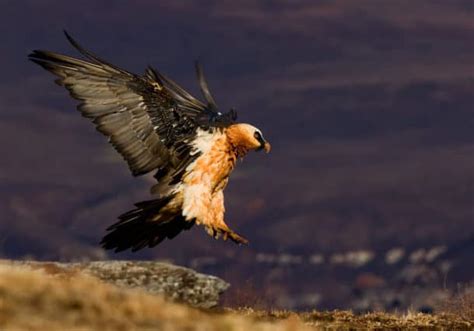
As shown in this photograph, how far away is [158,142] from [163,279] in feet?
7.29

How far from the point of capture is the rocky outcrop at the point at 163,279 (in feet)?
53.5

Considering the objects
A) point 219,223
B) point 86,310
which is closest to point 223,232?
point 219,223

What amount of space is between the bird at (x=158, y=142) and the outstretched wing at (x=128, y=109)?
0.02 metres

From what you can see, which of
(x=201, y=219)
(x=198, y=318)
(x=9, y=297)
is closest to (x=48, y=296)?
(x=9, y=297)

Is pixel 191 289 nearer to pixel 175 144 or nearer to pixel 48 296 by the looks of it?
pixel 175 144

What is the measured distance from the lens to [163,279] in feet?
54.2

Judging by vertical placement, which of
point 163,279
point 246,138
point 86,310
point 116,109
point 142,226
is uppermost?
point 116,109

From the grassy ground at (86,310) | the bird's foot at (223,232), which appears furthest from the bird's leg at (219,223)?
the grassy ground at (86,310)

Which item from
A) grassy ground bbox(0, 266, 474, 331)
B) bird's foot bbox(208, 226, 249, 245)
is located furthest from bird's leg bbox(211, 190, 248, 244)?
grassy ground bbox(0, 266, 474, 331)

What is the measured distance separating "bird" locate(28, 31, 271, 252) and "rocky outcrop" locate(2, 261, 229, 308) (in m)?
0.43

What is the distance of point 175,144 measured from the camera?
16594mm

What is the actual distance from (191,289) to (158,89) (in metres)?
3.32

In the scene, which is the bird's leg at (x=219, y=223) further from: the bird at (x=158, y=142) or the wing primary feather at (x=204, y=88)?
the wing primary feather at (x=204, y=88)

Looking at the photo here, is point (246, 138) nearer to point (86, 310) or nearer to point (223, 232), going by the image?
point (223, 232)
